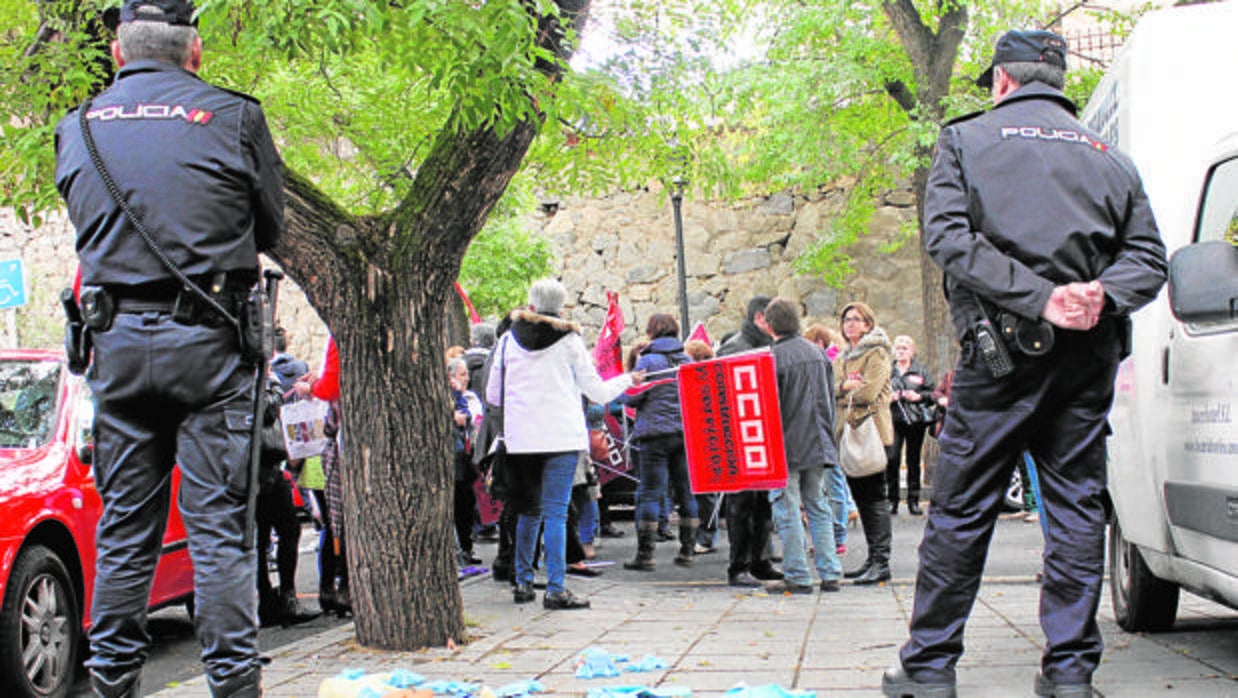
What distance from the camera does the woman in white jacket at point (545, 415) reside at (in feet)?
24.8

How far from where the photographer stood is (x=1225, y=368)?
4289 millimetres

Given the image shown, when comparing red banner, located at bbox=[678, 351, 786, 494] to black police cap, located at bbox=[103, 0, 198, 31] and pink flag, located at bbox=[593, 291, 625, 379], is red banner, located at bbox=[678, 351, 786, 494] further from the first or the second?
black police cap, located at bbox=[103, 0, 198, 31]

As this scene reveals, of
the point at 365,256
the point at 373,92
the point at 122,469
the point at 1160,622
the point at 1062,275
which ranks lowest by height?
the point at 1160,622

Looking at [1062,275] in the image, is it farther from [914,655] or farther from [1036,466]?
[914,655]

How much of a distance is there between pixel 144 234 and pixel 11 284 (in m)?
11.3

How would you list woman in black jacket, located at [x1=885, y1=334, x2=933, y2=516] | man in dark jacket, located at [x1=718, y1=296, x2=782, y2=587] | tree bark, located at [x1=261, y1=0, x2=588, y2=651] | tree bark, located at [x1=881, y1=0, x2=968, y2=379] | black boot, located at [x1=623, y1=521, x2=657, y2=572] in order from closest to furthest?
tree bark, located at [x1=261, y1=0, x2=588, y2=651]
man in dark jacket, located at [x1=718, y1=296, x2=782, y2=587]
black boot, located at [x1=623, y1=521, x2=657, y2=572]
woman in black jacket, located at [x1=885, y1=334, x2=933, y2=516]
tree bark, located at [x1=881, y1=0, x2=968, y2=379]

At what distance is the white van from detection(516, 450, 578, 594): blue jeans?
321 centimetres

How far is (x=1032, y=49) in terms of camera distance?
4.38 m

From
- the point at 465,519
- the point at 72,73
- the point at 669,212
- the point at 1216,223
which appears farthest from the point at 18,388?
the point at 669,212

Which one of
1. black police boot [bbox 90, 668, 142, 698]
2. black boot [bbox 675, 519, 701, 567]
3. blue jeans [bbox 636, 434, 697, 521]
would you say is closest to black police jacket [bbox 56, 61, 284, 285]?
black police boot [bbox 90, 668, 142, 698]

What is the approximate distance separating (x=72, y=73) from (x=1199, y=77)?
4.89 meters

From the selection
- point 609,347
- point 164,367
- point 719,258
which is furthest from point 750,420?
point 719,258

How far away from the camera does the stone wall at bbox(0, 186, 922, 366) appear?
1870 cm

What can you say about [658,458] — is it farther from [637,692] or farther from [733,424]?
[637,692]
